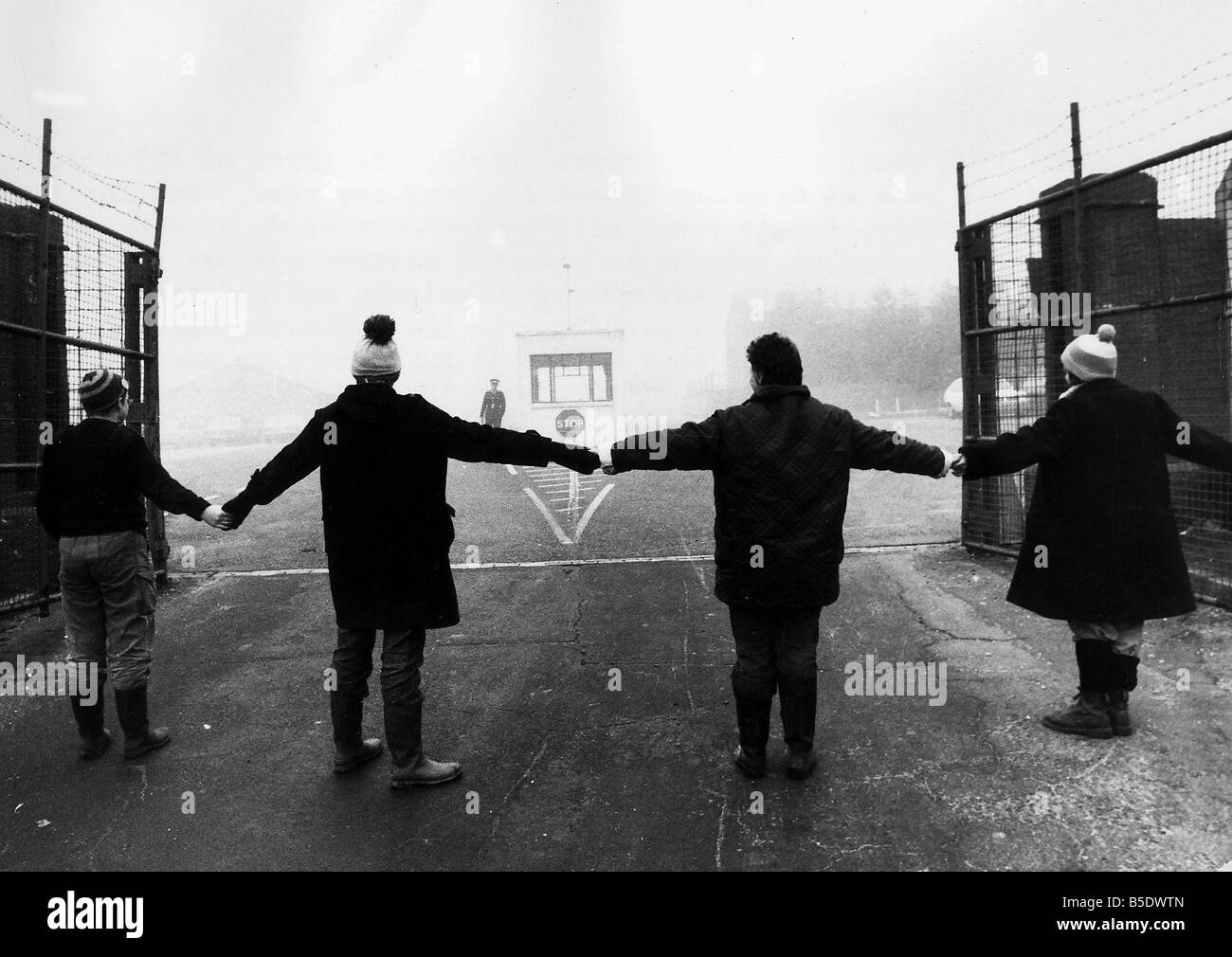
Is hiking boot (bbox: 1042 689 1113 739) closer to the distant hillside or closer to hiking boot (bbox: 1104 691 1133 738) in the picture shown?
hiking boot (bbox: 1104 691 1133 738)

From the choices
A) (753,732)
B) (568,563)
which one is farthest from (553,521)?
(753,732)

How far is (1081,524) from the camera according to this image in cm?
382

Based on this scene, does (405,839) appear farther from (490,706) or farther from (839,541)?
(839,541)

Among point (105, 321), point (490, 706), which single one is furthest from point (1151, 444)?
point (105, 321)

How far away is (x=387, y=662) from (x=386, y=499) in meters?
0.76

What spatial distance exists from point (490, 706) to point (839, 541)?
2.33m

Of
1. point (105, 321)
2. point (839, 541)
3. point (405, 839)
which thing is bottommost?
point (405, 839)

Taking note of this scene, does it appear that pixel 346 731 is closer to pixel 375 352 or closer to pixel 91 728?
pixel 91 728

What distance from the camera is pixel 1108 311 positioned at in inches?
231

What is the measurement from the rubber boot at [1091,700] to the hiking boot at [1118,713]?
2 cm

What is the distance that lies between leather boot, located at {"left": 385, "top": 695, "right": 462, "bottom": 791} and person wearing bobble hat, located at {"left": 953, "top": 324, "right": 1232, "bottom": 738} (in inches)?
121

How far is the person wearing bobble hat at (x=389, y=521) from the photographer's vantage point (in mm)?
3471

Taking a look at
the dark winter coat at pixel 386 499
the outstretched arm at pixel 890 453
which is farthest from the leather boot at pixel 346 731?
the outstretched arm at pixel 890 453

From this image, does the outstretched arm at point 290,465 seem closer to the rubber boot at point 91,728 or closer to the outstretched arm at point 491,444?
the outstretched arm at point 491,444
